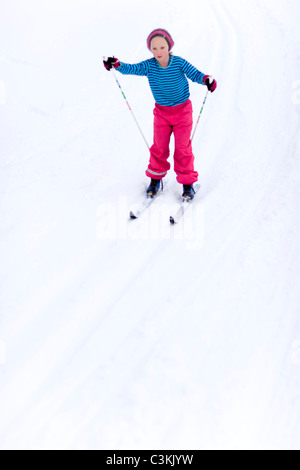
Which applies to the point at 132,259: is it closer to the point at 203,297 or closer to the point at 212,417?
the point at 203,297

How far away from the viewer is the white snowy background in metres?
1.84

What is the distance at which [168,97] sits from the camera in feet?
8.89

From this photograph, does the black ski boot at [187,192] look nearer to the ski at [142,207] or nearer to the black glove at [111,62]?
the ski at [142,207]

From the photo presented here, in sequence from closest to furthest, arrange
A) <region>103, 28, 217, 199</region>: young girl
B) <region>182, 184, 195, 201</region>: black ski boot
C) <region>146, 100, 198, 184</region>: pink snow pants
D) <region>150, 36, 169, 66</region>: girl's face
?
1. <region>150, 36, 169, 66</region>: girl's face
2. <region>103, 28, 217, 199</region>: young girl
3. <region>146, 100, 198, 184</region>: pink snow pants
4. <region>182, 184, 195, 201</region>: black ski boot

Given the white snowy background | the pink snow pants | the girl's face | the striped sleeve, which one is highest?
the girl's face

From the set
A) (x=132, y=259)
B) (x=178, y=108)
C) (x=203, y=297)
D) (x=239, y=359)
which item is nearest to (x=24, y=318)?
(x=132, y=259)

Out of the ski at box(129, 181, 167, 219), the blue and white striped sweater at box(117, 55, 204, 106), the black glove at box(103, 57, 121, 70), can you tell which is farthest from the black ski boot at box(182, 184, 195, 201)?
the black glove at box(103, 57, 121, 70)

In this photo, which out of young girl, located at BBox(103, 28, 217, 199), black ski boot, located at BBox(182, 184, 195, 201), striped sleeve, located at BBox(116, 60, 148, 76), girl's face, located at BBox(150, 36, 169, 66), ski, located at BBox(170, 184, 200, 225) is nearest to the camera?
girl's face, located at BBox(150, 36, 169, 66)

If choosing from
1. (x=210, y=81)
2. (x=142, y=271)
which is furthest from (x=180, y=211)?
(x=210, y=81)

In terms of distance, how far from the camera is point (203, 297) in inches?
92.2

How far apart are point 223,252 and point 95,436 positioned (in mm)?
1508

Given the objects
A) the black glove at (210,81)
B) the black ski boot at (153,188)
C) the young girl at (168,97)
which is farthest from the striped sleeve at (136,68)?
the black ski boot at (153,188)

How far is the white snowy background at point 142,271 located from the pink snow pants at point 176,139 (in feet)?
0.86

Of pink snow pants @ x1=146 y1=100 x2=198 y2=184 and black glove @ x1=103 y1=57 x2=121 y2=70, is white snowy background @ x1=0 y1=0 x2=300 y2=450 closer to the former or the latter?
pink snow pants @ x1=146 y1=100 x2=198 y2=184
